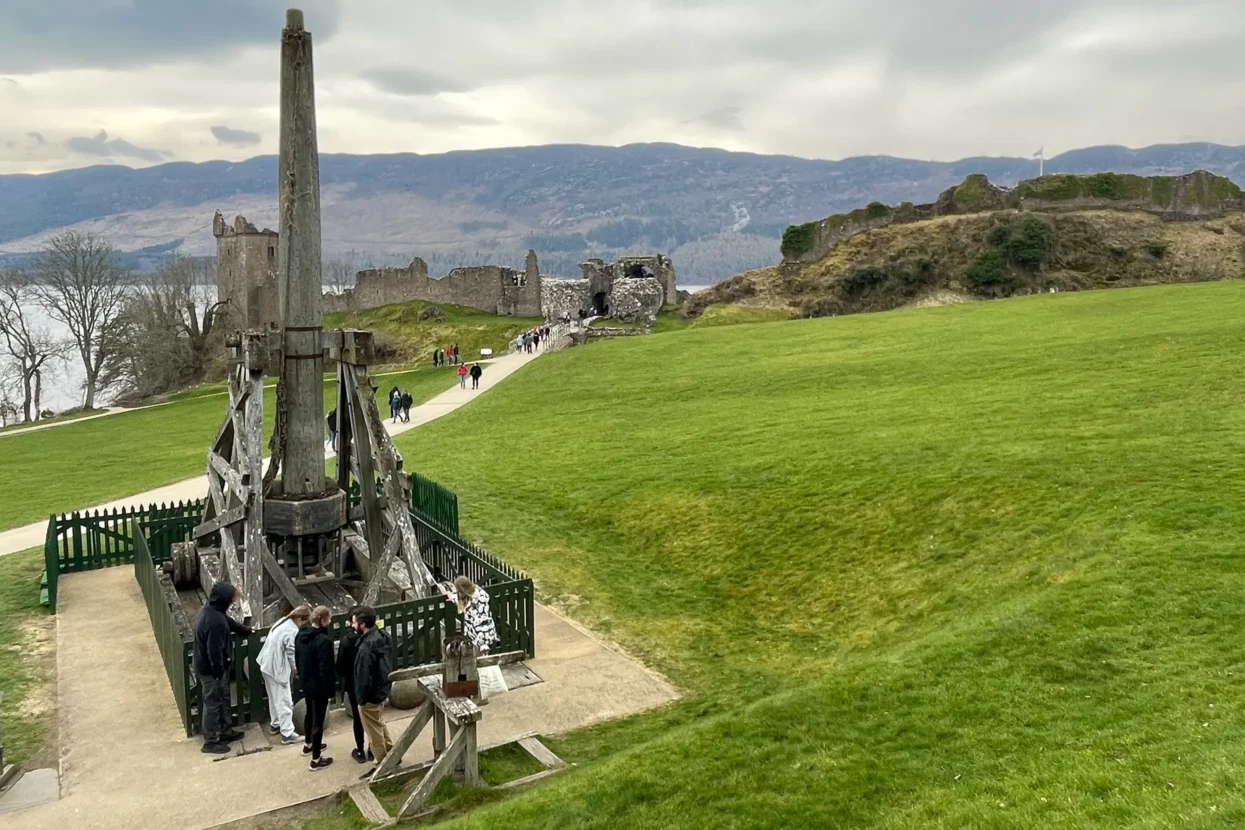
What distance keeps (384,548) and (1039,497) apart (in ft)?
30.3

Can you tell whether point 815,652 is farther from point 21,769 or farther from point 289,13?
point 289,13

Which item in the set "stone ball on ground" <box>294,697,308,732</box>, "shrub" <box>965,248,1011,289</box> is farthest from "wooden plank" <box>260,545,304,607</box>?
"shrub" <box>965,248,1011,289</box>

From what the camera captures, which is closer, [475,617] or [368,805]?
[368,805]

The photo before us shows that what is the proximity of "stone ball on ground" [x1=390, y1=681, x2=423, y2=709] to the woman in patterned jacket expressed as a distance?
2.93ft

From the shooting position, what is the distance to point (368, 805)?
27.7ft

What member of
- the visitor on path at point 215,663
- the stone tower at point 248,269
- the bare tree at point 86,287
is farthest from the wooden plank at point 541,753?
the stone tower at point 248,269

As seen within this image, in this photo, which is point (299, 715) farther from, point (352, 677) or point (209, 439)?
point (209, 439)

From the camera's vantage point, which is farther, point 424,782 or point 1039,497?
point 1039,497

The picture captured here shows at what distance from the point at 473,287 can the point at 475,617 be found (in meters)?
67.6

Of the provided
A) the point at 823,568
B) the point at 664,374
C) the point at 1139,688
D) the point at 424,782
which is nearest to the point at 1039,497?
the point at 823,568

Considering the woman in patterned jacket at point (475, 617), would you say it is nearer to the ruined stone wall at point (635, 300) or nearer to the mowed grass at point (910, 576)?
the mowed grass at point (910, 576)

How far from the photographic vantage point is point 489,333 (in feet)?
209

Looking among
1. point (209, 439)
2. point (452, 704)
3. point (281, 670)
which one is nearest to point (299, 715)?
point (281, 670)

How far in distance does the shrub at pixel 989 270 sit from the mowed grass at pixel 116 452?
33391 mm
